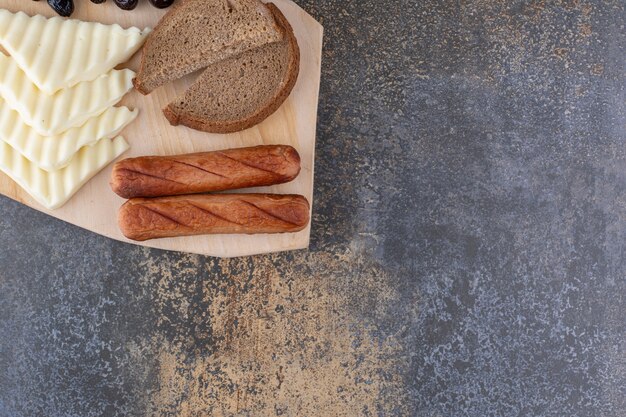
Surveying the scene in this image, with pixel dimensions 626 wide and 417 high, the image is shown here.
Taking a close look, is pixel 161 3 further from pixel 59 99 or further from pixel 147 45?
pixel 59 99

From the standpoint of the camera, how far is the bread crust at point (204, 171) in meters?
2.06

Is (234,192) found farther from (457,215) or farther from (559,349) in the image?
(559,349)

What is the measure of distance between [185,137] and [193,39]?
14.7 inches

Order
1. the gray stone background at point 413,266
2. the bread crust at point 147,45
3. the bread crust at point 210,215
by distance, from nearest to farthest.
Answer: the bread crust at point 210,215 < the bread crust at point 147,45 < the gray stone background at point 413,266

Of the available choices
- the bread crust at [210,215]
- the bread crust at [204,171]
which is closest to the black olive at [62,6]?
the bread crust at [204,171]

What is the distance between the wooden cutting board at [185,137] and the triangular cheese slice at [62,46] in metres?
0.08

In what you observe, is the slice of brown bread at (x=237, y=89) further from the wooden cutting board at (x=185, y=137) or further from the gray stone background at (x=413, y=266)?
the gray stone background at (x=413, y=266)

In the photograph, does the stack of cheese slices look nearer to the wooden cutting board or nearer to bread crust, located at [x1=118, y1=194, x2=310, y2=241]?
the wooden cutting board

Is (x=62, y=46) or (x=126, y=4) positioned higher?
(x=126, y=4)

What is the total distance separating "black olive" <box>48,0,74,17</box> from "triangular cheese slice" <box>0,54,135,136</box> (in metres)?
0.26

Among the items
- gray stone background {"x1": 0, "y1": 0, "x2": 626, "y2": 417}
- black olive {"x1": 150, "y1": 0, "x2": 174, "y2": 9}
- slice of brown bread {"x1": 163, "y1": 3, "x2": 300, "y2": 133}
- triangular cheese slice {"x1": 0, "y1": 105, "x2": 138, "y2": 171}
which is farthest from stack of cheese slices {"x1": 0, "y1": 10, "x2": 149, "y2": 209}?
gray stone background {"x1": 0, "y1": 0, "x2": 626, "y2": 417}

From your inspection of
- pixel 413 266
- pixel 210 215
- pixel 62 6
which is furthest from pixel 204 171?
pixel 413 266

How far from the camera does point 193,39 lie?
84.5 inches

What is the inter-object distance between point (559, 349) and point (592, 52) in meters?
1.34
